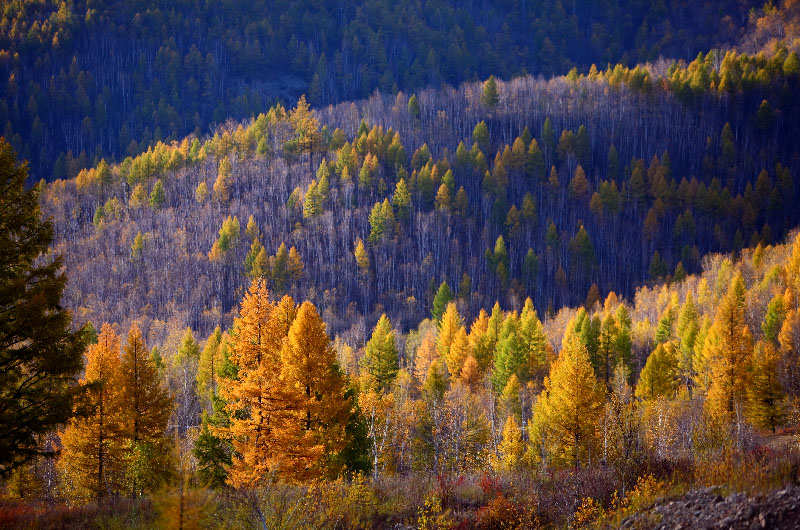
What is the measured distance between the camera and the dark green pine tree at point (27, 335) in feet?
41.6

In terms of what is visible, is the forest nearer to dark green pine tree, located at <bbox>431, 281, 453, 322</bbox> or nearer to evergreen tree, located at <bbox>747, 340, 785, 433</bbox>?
evergreen tree, located at <bbox>747, 340, 785, 433</bbox>

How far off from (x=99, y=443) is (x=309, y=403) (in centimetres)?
1105

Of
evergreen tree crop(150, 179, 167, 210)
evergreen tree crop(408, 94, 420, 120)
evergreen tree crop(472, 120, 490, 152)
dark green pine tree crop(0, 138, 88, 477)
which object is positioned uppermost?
evergreen tree crop(408, 94, 420, 120)

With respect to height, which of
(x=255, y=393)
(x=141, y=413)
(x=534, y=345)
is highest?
(x=534, y=345)

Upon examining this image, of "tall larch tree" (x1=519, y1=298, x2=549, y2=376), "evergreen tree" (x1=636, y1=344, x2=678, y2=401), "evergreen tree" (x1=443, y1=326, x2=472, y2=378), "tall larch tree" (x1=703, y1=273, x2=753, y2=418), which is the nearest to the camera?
"tall larch tree" (x1=703, y1=273, x2=753, y2=418)

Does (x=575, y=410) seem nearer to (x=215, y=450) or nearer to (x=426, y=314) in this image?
(x=215, y=450)

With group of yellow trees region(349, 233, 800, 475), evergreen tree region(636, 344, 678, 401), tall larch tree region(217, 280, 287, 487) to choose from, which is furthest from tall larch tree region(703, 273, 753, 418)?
tall larch tree region(217, 280, 287, 487)

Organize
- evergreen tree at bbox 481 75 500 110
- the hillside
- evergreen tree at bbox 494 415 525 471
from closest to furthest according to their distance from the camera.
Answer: evergreen tree at bbox 494 415 525 471 → the hillside → evergreen tree at bbox 481 75 500 110

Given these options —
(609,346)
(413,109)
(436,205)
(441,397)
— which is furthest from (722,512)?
(413,109)

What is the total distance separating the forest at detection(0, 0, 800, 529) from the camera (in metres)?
14.1

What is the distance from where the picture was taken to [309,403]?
65.3 feet

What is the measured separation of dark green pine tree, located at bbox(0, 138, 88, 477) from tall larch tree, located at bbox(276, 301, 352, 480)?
7440 millimetres

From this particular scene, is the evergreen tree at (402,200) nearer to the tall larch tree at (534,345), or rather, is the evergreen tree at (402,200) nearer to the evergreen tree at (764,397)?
the tall larch tree at (534,345)

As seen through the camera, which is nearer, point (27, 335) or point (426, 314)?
point (27, 335)
